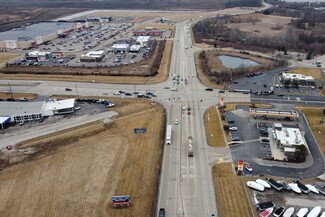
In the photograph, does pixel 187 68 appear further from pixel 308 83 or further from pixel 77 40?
pixel 77 40

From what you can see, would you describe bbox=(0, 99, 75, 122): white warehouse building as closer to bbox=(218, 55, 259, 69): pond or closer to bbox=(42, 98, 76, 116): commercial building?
bbox=(42, 98, 76, 116): commercial building

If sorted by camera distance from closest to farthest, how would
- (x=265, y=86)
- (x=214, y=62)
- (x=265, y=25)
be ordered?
1. (x=265, y=86)
2. (x=214, y=62)
3. (x=265, y=25)

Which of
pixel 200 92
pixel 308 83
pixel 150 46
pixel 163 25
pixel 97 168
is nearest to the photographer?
pixel 97 168

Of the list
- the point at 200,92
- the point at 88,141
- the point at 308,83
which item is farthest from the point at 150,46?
the point at 88,141

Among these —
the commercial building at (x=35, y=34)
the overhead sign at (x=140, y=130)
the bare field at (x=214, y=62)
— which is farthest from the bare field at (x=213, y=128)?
the commercial building at (x=35, y=34)

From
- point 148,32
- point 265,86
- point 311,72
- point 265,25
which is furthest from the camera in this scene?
point 265,25

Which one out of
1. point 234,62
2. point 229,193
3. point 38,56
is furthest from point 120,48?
point 229,193

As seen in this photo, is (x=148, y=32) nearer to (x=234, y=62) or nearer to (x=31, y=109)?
(x=234, y=62)
